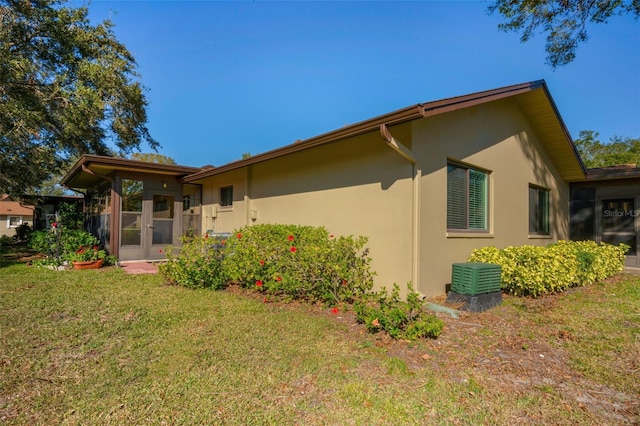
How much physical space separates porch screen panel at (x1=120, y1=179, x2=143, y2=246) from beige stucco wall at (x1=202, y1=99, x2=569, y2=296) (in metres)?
2.79

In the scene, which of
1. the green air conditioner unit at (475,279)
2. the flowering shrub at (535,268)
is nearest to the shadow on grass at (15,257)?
the green air conditioner unit at (475,279)

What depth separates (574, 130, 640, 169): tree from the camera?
25.6 meters

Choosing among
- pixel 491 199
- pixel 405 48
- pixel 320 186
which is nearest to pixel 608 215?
pixel 491 199

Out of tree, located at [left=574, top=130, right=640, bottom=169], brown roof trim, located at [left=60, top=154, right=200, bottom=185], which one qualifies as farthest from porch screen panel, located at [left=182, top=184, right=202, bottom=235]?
tree, located at [left=574, top=130, right=640, bottom=169]

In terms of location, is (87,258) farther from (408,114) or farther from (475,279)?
(475,279)

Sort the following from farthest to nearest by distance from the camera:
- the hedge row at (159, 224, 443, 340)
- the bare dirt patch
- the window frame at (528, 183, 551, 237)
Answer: the window frame at (528, 183, 551, 237), the hedge row at (159, 224, 443, 340), the bare dirt patch

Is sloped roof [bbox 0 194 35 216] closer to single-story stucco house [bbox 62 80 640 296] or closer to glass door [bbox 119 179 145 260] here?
single-story stucco house [bbox 62 80 640 296]

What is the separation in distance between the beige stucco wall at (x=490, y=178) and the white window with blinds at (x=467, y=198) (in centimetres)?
15

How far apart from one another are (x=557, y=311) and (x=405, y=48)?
26.8 feet

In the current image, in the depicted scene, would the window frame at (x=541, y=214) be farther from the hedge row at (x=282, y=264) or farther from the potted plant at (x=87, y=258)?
the potted plant at (x=87, y=258)

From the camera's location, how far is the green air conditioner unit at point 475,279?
505 cm

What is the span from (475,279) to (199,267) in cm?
463

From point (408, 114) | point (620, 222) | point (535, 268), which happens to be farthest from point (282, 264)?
point (620, 222)

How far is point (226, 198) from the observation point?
10.7m
